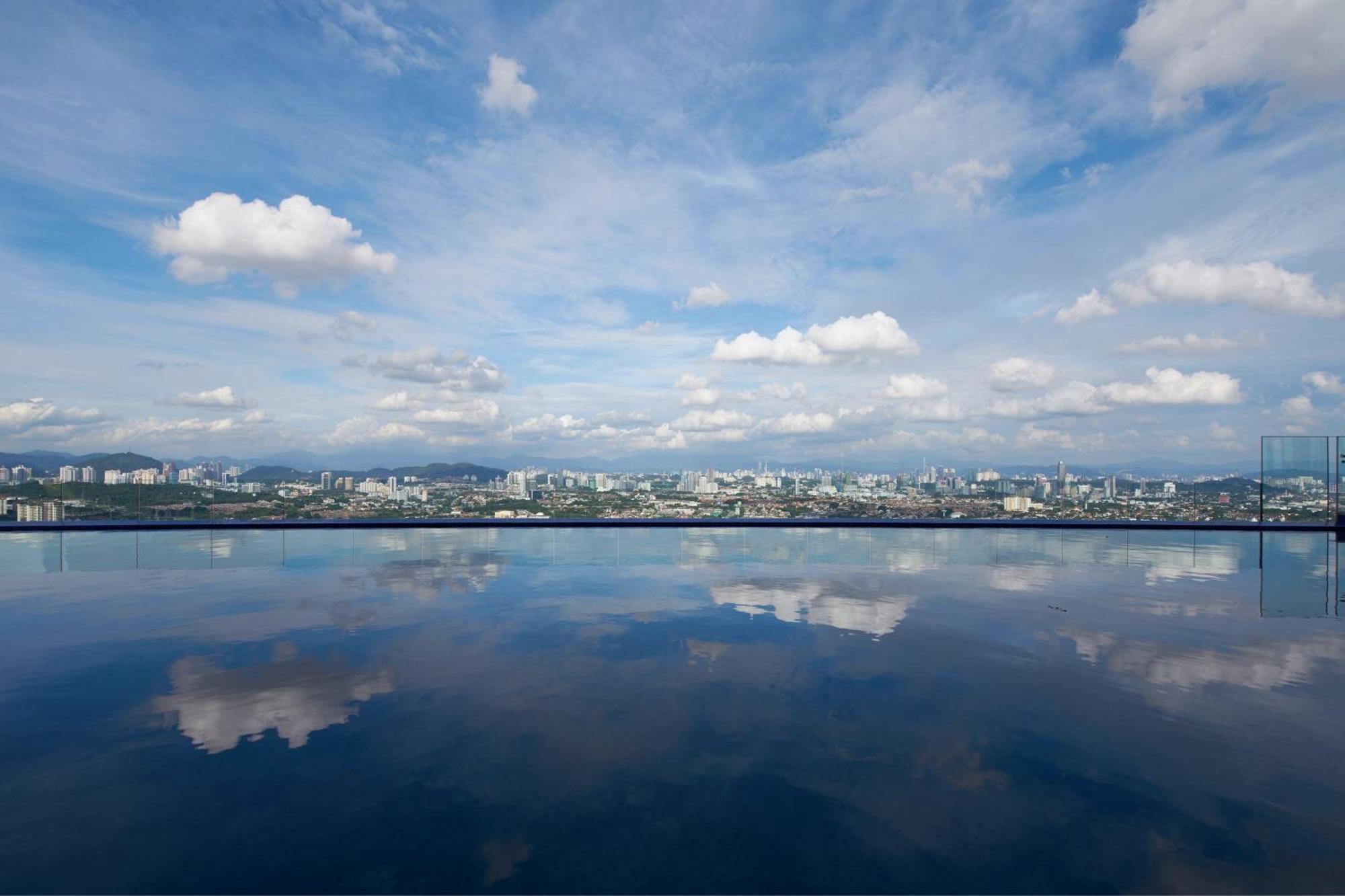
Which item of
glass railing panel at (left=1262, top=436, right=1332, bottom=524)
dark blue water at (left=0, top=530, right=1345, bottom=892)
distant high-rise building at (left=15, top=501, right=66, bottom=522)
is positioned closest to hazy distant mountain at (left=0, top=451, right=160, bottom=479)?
distant high-rise building at (left=15, top=501, right=66, bottom=522)

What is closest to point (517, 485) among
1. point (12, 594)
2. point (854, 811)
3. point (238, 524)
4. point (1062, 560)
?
point (238, 524)

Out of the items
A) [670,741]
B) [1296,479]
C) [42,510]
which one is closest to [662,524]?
[670,741]

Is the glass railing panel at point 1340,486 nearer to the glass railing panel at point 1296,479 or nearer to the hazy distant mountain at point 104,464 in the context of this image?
the glass railing panel at point 1296,479

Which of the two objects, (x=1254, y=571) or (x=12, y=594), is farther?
(x=1254, y=571)

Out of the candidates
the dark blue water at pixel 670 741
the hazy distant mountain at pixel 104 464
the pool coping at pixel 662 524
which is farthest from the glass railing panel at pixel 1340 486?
the hazy distant mountain at pixel 104 464

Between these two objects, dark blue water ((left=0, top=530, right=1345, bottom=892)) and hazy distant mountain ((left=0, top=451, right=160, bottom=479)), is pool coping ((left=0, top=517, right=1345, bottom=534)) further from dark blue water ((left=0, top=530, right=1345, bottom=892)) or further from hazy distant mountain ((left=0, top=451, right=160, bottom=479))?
dark blue water ((left=0, top=530, right=1345, bottom=892))

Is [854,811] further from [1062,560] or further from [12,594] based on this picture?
[12,594]
